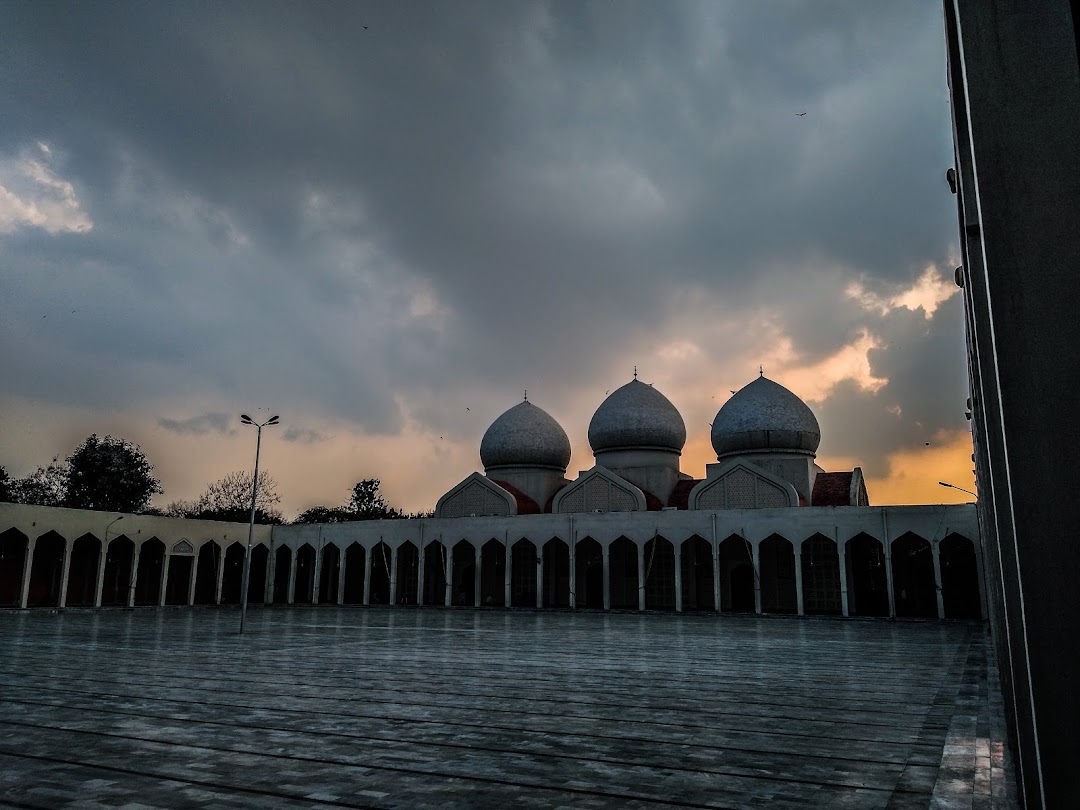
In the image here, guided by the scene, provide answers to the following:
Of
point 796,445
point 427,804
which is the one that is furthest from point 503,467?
point 427,804

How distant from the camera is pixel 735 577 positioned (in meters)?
33.5

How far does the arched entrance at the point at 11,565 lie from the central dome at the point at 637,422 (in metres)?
25.5

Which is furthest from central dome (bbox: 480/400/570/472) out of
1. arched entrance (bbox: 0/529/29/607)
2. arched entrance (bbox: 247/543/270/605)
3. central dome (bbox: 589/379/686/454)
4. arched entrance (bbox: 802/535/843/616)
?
arched entrance (bbox: 0/529/29/607)

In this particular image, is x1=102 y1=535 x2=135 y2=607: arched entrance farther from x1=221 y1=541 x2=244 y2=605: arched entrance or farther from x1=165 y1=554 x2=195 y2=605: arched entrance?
x1=221 y1=541 x2=244 y2=605: arched entrance

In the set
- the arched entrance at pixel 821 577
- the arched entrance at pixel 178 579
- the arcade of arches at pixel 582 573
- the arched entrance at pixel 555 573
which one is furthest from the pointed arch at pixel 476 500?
the arched entrance at pixel 178 579

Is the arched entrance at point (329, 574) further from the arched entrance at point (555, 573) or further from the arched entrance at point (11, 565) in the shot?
the arched entrance at point (11, 565)

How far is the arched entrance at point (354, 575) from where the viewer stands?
43812 millimetres

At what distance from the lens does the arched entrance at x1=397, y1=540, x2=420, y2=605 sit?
135 feet

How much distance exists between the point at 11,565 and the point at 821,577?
110 feet

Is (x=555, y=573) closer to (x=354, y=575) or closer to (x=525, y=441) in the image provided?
(x=525, y=441)

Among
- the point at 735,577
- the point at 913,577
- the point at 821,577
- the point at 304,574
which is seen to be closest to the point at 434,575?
the point at 304,574

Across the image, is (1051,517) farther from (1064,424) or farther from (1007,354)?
(1007,354)

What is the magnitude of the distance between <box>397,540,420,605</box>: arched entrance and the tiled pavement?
27.8 m

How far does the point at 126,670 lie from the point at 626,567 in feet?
89.2
